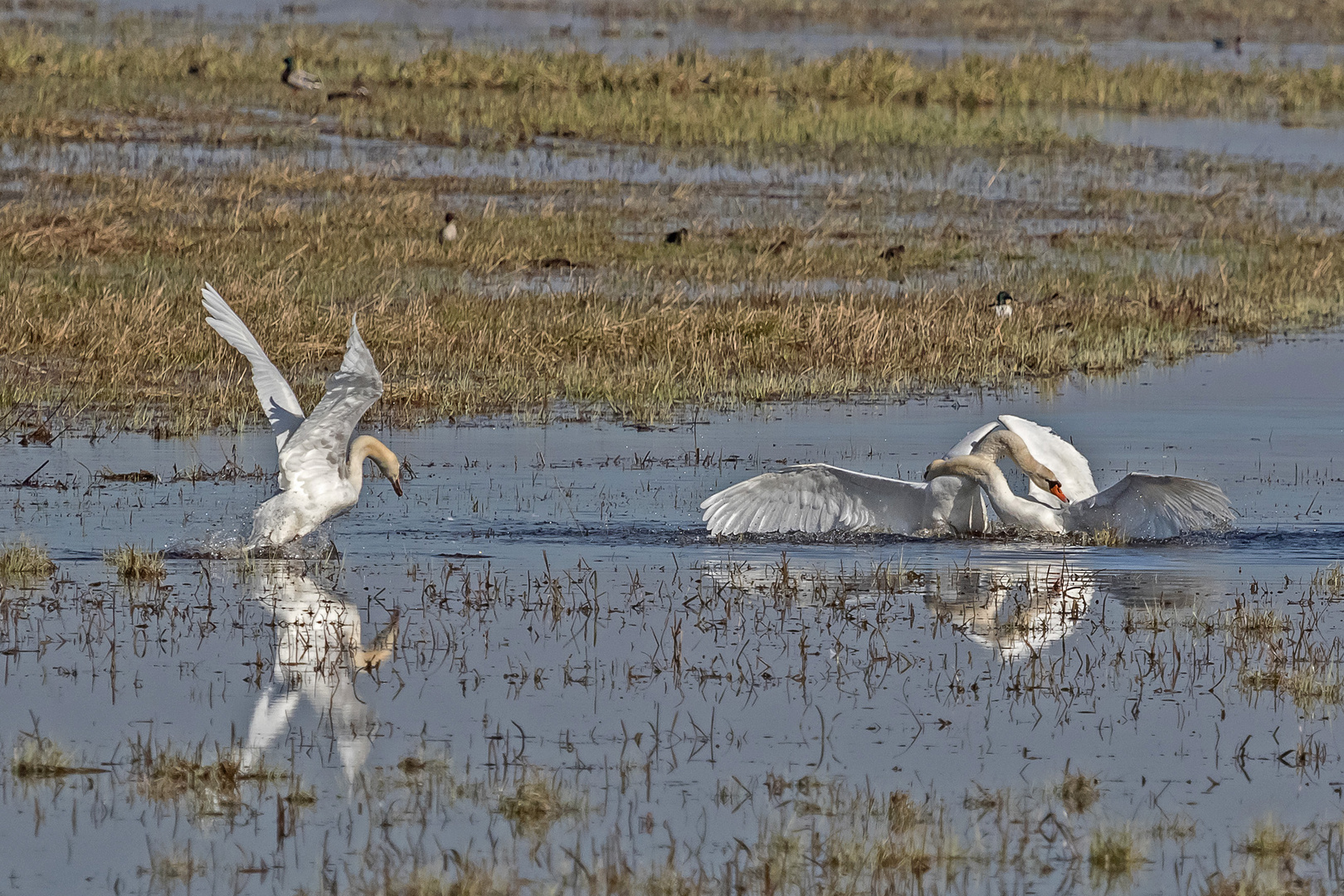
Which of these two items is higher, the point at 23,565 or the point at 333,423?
the point at 333,423

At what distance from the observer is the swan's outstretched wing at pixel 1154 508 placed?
32.5 ft

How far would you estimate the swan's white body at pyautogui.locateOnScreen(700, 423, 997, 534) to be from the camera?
33.7ft

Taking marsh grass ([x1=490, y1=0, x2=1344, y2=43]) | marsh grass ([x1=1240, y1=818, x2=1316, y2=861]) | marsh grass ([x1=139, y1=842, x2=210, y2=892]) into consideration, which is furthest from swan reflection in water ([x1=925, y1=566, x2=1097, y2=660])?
marsh grass ([x1=490, y1=0, x2=1344, y2=43])

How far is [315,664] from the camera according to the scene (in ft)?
25.3

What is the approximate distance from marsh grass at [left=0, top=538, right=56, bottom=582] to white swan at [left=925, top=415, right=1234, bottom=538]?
159 inches

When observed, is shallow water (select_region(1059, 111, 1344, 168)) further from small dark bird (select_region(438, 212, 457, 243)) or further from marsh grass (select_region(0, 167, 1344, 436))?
small dark bird (select_region(438, 212, 457, 243))

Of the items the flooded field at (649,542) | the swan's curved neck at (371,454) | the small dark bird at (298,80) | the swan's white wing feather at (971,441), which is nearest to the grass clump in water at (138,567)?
the flooded field at (649,542)

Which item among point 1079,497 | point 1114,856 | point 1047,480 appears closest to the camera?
point 1114,856

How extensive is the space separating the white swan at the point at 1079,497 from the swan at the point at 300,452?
2746 millimetres

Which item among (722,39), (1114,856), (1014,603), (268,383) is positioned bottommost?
(1114,856)

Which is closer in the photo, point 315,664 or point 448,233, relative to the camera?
point 315,664

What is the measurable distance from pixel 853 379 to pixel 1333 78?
28200mm

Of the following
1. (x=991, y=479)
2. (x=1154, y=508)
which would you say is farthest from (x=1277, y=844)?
(x=991, y=479)

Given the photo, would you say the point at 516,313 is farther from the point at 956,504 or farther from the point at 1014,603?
the point at 1014,603
